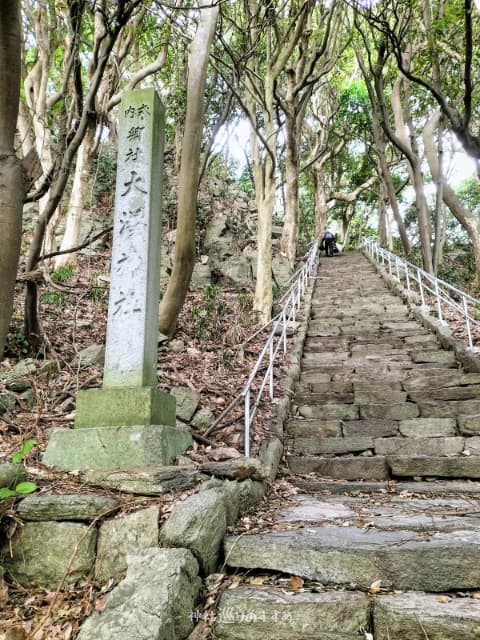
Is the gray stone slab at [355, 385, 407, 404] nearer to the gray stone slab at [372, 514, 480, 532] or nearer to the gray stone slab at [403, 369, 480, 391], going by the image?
the gray stone slab at [403, 369, 480, 391]

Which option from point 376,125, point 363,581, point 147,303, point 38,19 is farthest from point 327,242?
point 363,581

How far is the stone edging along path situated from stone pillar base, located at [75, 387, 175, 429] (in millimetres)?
458

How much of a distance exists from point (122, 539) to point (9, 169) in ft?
9.69

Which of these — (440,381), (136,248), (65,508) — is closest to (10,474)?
(65,508)

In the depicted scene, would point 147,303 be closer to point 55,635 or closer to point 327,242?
point 55,635

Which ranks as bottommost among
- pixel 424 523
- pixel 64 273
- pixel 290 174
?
pixel 424 523

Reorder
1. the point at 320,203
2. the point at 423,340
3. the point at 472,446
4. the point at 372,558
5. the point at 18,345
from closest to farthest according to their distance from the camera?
1. the point at 372,558
2. the point at 472,446
3. the point at 18,345
4. the point at 423,340
5. the point at 320,203

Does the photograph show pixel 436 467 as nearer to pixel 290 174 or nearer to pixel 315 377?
pixel 315 377

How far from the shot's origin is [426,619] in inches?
76.9

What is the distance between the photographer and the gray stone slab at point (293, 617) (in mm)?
2037

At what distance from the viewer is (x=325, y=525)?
295 centimetres

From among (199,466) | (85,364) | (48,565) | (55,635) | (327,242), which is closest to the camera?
(55,635)

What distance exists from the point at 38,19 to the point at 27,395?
7.96 metres

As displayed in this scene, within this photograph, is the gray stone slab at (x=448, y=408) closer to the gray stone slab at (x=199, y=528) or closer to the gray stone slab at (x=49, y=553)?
the gray stone slab at (x=199, y=528)
